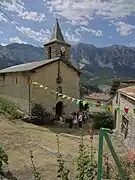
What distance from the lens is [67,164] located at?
30.2 ft

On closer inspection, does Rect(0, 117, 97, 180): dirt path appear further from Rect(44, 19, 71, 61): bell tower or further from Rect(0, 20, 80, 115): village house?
Rect(44, 19, 71, 61): bell tower

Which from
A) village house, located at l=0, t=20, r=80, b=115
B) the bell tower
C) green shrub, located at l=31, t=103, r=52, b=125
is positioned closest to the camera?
green shrub, located at l=31, t=103, r=52, b=125

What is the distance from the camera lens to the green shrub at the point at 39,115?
2353 cm

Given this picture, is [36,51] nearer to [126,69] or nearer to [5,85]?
[126,69]

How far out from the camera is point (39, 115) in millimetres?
24047

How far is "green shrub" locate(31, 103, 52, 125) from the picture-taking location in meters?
23.5

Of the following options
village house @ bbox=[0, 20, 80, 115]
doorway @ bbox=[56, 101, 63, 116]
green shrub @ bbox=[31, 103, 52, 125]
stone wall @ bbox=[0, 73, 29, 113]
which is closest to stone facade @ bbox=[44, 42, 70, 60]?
village house @ bbox=[0, 20, 80, 115]

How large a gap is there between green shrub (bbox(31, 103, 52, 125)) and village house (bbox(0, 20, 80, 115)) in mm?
391

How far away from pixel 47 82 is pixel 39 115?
130 inches

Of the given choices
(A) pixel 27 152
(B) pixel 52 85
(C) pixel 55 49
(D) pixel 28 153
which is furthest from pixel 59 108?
(D) pixel 28 153

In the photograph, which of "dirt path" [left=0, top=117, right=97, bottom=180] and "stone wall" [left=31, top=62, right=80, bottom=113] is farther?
"stone wall" [left=31, top=62, right=80, bottom=113]

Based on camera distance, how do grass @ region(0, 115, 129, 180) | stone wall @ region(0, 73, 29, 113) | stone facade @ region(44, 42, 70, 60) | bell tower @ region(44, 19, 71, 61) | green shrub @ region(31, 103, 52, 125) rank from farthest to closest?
bell tower @ region(44, 19, 71, 61) < stone facade @ region(44, 42, 70, 60) < stone wall @ region(0, 73, 29, 113) < green shrub @ region(31, 103, 52, 125) < grass @ region(0, 115, 129, 180)

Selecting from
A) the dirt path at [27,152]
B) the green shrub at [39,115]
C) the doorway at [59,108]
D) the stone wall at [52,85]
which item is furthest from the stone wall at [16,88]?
the dirt path at [27,152]

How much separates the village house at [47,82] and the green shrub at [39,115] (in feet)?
1.28
